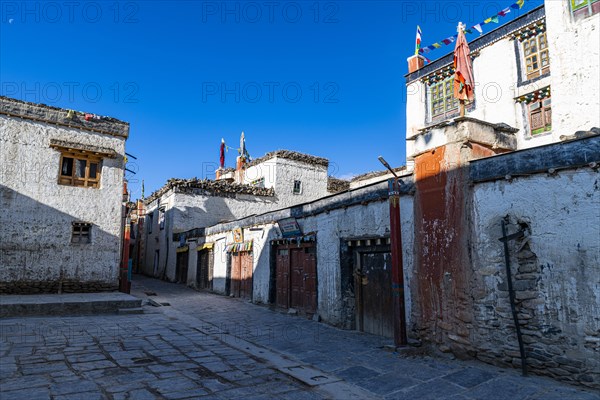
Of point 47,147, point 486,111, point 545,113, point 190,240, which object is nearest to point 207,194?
point 190,240

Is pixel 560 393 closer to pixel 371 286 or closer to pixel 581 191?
pixel 581 191

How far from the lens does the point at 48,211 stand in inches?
547

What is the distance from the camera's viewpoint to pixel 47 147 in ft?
46.0

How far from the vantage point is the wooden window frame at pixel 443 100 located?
18031 mm

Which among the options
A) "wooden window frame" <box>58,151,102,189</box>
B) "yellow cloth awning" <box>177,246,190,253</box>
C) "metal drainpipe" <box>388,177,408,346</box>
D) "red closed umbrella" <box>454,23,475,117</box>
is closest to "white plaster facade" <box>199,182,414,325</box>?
"metal drainpipe" <box>388,177,408,346</box>

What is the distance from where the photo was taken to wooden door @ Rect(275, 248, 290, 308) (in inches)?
485

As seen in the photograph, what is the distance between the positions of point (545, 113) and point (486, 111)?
2.60m

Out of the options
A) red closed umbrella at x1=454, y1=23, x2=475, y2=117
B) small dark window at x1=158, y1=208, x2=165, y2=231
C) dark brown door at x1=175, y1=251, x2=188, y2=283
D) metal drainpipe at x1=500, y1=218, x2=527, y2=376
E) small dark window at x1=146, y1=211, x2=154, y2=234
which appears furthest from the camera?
small dark window at x1=146, y1=211, x2=154, y2=234

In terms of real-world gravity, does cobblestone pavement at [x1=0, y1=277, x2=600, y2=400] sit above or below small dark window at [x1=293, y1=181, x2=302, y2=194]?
below

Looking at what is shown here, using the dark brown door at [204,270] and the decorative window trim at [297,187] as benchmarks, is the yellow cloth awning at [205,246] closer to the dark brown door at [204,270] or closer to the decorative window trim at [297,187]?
the dark brown door at [204,270]

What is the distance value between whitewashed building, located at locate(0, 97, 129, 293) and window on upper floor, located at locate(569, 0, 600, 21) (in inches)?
652

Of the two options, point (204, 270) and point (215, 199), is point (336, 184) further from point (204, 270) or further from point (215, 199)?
point (204, 270)

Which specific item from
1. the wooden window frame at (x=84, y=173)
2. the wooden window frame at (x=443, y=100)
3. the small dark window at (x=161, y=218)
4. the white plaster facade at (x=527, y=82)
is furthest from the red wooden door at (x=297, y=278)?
the small dark window at (x=161, y=218)

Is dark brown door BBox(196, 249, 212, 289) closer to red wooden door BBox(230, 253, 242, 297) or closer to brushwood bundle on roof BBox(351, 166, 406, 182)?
red wooden door BBox(230, 253, 242, 297)
